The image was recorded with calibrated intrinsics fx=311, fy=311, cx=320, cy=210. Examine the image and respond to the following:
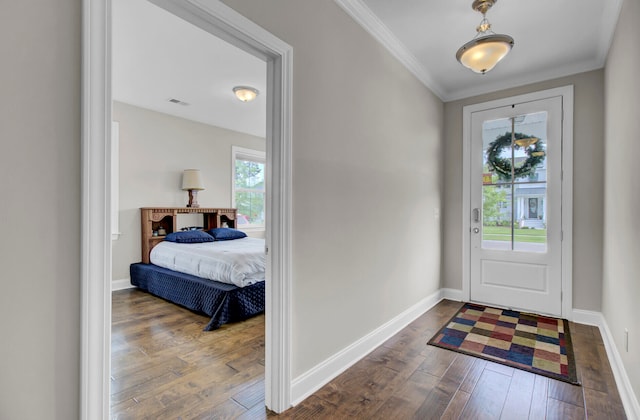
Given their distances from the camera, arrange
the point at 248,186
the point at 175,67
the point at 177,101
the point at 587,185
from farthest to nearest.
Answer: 1. the point at 248,186
2. the point at 177,101
3. the point at 175,67
4. the point at 587,185

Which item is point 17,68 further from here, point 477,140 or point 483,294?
point 483,294

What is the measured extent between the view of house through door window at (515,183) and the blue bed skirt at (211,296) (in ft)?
8.95

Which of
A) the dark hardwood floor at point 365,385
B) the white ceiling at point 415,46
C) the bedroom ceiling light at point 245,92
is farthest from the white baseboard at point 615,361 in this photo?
the bedroom ceiling light at point 245,92

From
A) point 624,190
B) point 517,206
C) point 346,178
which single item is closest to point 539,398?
point 624,190

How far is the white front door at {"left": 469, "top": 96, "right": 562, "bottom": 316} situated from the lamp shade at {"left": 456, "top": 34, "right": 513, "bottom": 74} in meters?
1.53

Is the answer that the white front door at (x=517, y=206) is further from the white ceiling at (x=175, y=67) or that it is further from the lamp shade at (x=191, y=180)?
the lamp shade at (x=191, y=180)

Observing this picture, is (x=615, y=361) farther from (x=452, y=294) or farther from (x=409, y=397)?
(x=452, y=294)

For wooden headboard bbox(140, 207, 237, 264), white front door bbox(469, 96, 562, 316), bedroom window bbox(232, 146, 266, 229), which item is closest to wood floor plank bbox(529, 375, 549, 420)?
white front door bbox(469, 96, 562, 316)

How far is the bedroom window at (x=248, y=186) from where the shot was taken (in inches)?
231

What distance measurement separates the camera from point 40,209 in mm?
964

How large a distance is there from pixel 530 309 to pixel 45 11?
170 inches

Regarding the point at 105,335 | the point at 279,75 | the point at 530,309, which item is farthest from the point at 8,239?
the point at 530,309

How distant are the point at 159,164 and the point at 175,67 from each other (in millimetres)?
1938

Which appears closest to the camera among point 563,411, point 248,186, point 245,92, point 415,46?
point 563,411
